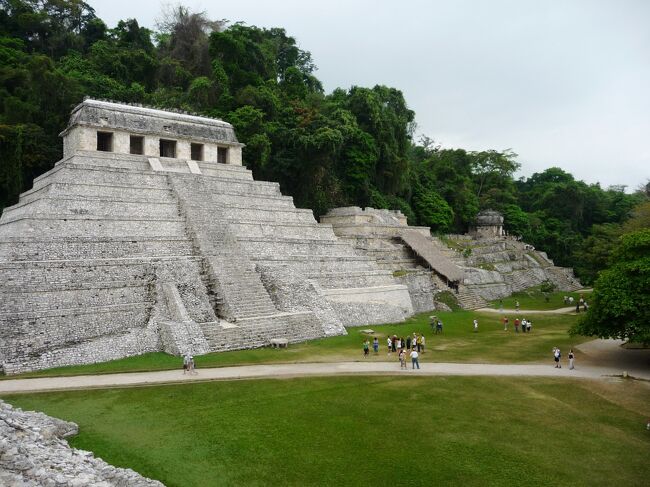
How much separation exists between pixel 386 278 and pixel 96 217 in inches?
630

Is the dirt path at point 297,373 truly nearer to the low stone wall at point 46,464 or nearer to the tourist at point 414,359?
the tourist at point 414,359

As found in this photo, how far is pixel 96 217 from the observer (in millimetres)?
25453

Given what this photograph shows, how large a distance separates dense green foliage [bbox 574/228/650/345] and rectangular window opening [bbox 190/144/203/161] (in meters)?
24.6

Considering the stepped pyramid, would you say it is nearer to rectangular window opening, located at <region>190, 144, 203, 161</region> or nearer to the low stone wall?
rectangular window opening, located at <region>190, 144, 203, 161</region>

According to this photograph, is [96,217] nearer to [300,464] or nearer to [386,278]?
[386,278]

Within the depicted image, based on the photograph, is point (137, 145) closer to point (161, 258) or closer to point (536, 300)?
point (161, 258)

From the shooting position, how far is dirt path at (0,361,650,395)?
662 inches

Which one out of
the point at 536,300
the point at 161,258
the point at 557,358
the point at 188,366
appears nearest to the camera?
the point at 188,366

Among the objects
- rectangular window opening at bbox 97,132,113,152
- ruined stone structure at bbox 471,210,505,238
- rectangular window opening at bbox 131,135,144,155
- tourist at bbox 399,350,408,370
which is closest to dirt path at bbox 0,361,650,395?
tourist at bbox 399,350,408,370

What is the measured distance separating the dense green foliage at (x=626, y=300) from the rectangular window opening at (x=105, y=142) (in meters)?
27.0

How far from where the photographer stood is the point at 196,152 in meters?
35.8

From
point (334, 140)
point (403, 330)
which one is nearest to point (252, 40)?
point (334, 140)

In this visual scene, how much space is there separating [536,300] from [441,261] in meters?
9.63

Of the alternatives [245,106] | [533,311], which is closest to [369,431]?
[533,311]
